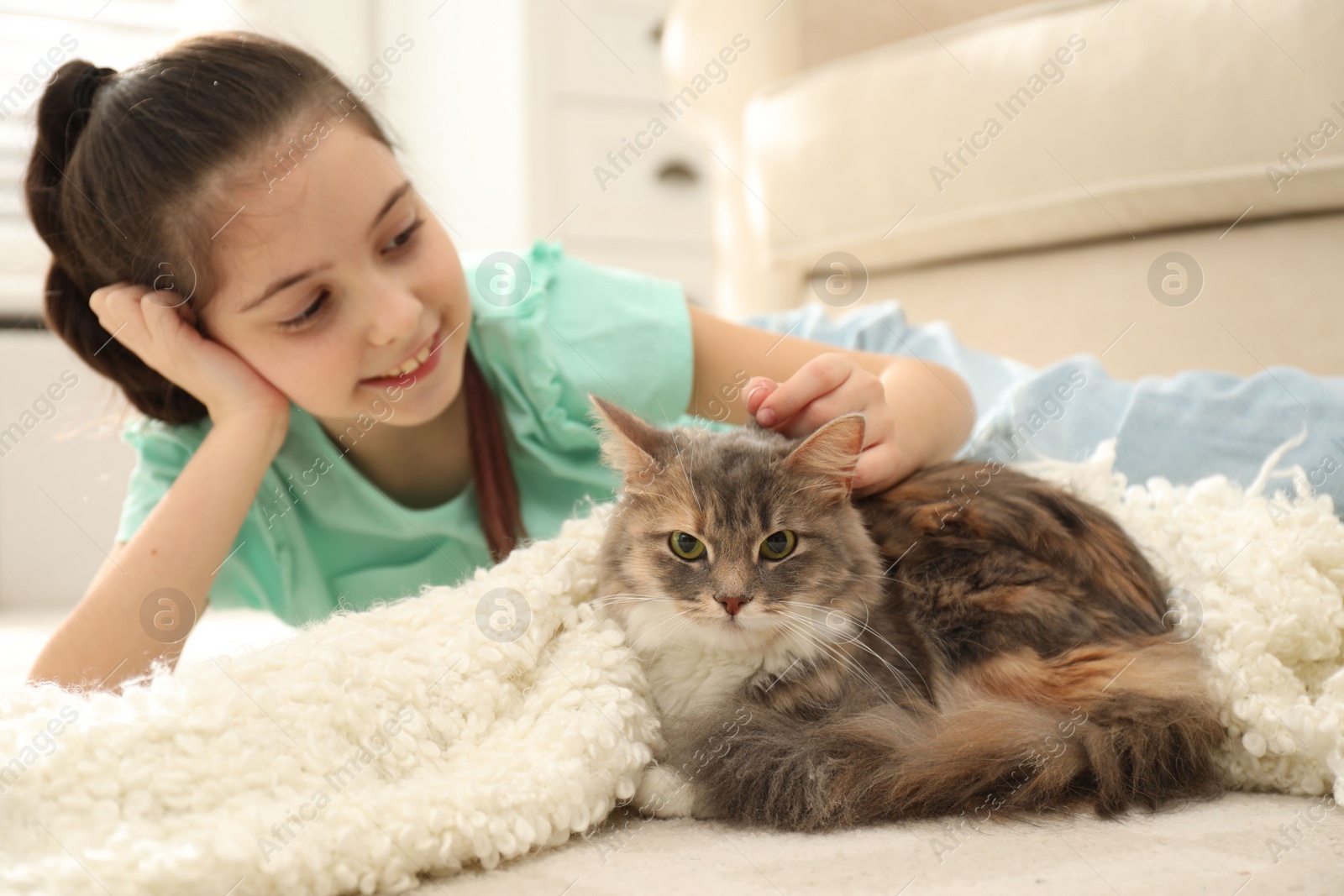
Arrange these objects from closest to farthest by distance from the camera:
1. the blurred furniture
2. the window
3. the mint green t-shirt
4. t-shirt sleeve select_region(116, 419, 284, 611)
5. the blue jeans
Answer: the blue jeans → t-shirt sleeve select_region(116, 419, 284, 611) → the mint green t-shirt → the blurred furniture → the window

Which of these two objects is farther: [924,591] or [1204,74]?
[1204,74]

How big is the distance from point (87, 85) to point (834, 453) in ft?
4.09

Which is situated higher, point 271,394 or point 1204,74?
point 1204,74

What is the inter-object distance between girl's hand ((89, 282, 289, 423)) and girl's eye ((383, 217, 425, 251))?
303mm

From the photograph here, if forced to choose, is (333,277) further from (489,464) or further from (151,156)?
(489,464)

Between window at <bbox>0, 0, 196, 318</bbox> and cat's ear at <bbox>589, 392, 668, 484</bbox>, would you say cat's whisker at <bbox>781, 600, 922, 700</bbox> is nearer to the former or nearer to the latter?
cat's ear at <bbox>589, 392, 668, 484</bbox>

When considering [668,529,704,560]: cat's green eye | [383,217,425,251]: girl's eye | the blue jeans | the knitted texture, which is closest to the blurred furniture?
the blue jeans

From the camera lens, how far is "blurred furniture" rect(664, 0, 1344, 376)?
1.89m

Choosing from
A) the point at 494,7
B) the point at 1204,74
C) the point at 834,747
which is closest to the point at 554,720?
the point at 834,747

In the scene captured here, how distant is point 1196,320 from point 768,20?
1391 millimetres

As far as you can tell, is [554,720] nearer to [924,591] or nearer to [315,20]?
[924,591]

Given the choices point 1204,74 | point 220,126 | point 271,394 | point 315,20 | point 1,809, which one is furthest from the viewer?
point 315,20

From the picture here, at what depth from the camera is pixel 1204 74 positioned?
6.33 feet

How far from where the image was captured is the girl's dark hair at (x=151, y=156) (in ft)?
4.58
